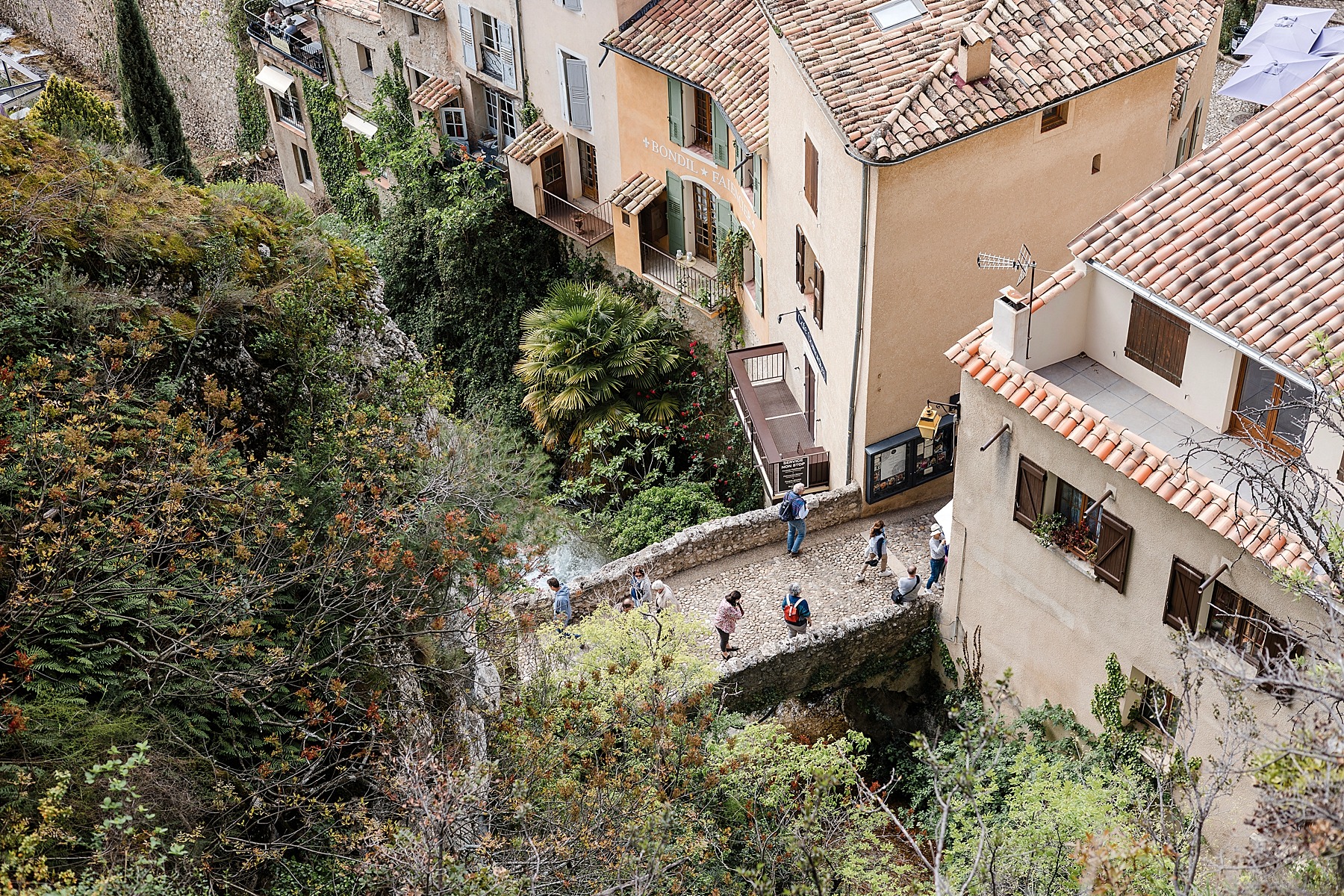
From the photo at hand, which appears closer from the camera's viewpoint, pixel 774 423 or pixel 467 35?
pixel 774 423

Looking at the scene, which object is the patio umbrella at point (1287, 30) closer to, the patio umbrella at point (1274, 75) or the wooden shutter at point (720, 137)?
the patio umbrella at point (1274, 75)

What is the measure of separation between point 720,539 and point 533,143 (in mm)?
13956

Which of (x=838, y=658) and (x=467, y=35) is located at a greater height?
(x=467, y=35)

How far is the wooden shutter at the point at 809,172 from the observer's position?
2292cm

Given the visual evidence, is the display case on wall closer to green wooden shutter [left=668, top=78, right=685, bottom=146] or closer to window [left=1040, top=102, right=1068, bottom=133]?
window [left=1040, top=102, right=1068, bottom=133]

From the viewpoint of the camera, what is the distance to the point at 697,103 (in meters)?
28.4

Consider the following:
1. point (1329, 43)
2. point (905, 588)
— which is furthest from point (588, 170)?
point (1329, 43)

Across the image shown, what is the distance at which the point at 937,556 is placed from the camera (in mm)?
21438

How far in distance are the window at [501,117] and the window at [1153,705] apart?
2363 centimetres

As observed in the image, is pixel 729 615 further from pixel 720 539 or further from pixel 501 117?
pixel 501 117

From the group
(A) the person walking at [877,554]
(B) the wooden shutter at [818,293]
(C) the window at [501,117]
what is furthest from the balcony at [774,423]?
(C) the window at [501,117]

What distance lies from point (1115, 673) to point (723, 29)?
16.6 meters

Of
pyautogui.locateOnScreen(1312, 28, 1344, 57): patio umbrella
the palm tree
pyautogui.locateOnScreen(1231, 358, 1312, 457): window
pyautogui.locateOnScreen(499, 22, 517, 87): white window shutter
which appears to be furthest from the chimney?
pyautogui.locateOnScreen(1312, 28, 1344, 57): patio umbrella

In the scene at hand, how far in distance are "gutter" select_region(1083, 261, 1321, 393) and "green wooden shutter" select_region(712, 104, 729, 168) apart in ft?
41.5
